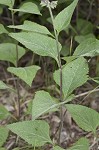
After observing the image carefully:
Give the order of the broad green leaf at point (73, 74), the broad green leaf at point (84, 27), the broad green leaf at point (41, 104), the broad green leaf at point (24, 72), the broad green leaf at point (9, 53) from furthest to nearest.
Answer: the broad green leaf at point (84, 27), the broad green leaf at point (9, 53), the broad green leaf at point (24, 72), the broad green leaf at point (73, 74), the broad green leaf at point (41, 104)

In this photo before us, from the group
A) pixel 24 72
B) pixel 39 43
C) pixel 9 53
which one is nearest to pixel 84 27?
pixel 9 53

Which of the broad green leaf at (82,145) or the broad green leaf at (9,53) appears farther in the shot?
the broad green leaf at (9,53)

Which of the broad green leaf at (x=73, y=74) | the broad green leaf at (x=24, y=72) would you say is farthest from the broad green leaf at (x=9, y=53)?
the broad green leaf at (x=73, y=74)

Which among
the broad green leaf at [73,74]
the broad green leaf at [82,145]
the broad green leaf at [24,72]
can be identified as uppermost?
the broad green leaf at [73,74]

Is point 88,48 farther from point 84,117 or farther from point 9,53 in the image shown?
point 9,53

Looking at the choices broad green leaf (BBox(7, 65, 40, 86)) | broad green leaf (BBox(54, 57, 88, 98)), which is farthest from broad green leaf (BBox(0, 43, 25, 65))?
broad green leaf (BBox(54, 57, 88, 98))

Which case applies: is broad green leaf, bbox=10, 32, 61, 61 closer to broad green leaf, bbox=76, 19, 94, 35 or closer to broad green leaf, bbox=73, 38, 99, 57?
broad green leaf, bbox=73, 38, 99, 57

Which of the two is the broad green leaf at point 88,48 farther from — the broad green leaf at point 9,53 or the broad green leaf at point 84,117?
the broad green leaf at point 9,53
